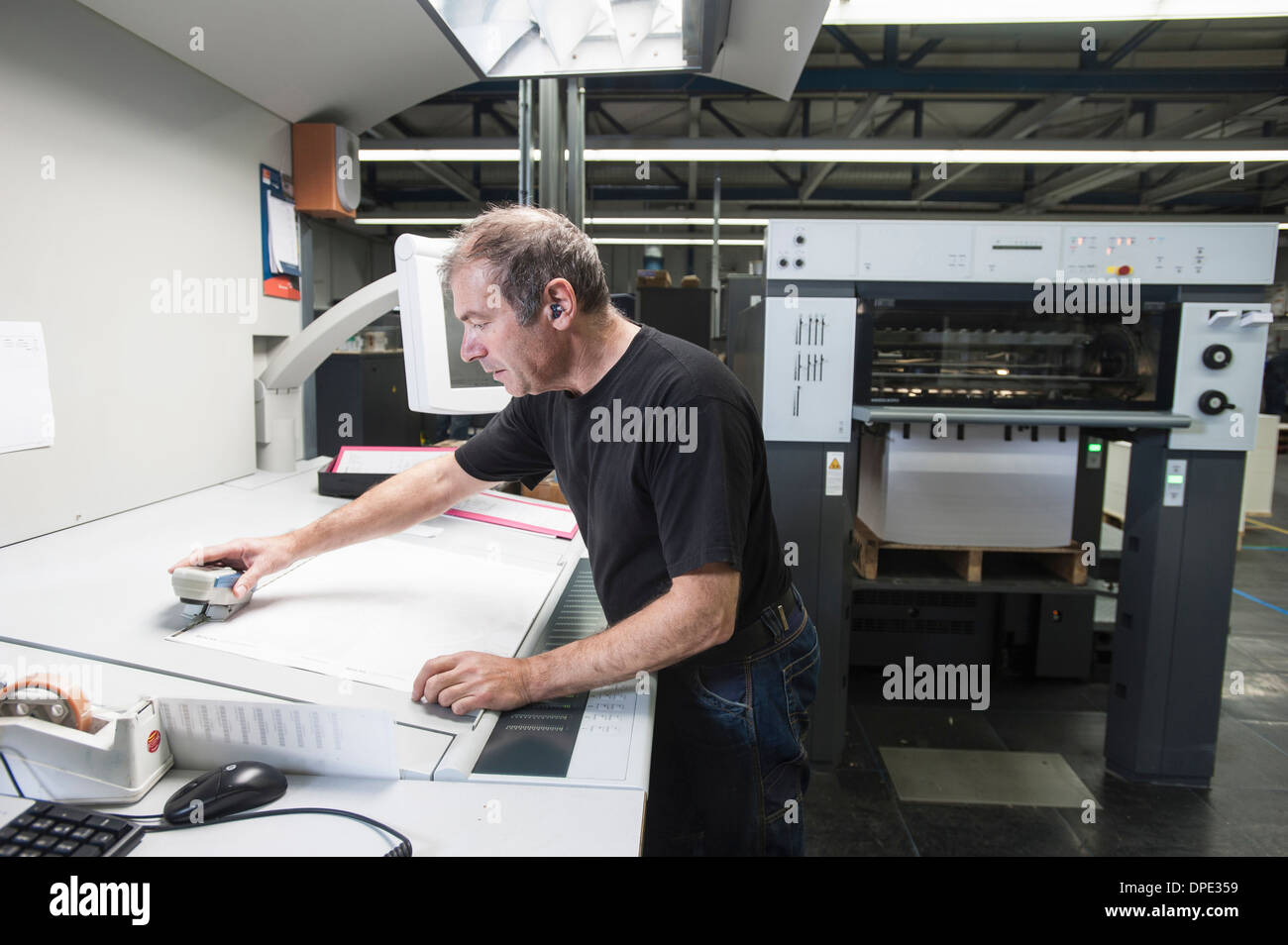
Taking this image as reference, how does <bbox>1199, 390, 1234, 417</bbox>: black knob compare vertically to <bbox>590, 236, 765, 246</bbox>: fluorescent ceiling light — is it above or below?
below

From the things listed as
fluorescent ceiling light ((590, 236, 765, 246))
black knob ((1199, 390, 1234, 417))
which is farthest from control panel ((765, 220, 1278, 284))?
fluorescent ceiling light ((590, 236, 765, 246))

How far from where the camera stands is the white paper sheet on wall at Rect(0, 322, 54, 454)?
1233 mm

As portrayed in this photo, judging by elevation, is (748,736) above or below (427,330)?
below

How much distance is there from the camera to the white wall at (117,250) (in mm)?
1266

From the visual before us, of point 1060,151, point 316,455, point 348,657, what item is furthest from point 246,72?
point 1060,151

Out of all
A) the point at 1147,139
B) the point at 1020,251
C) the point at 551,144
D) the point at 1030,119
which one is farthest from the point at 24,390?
the point at 1030,119

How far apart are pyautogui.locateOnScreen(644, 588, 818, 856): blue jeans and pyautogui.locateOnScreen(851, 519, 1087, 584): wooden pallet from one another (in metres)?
1.35

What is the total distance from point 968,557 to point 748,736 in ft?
5.22

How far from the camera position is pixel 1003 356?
7.80ft

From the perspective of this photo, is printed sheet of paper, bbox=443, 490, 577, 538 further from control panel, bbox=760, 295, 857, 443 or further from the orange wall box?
A: the orange wall box

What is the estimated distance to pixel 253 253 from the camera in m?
1.98

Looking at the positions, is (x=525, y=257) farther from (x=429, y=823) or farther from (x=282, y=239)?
(x=282, y=239)

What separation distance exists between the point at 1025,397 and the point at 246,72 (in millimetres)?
2319

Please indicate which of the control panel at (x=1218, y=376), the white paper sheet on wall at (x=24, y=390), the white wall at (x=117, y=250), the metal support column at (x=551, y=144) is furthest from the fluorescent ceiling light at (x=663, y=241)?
the white paper sheet on wall at (x=24, y=390)
